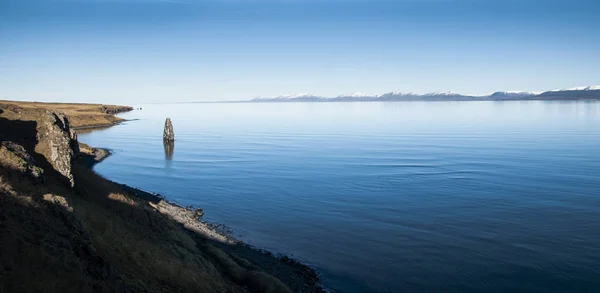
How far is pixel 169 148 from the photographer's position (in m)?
116

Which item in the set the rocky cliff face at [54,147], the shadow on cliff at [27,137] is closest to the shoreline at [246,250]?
the rocky cliff face at [54,147]

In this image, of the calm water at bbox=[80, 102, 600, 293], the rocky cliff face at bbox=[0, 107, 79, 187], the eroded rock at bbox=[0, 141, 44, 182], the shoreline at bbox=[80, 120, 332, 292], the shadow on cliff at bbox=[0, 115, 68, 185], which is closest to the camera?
the eroded rock at bbox=[0, 141, 44, 182]

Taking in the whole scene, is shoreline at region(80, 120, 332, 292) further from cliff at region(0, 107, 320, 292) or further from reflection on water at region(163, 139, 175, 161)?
reflection on water at region(163, 139, 175, 161)

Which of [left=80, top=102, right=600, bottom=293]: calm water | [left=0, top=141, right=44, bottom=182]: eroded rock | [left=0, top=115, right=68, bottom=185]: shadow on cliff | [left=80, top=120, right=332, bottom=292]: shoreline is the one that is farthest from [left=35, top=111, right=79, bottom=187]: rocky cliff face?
[left=80, top=102, right=600, bottom=293]: calm water

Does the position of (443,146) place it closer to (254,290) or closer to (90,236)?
(254,290)

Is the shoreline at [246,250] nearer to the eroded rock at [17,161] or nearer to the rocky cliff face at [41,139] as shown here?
the rocky cliff face at [41,139]

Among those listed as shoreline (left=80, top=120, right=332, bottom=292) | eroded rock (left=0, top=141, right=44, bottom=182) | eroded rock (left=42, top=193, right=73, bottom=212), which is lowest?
shoreline (left=80, top=120, right=332, bottom=292)

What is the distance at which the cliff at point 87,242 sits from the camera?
13789 mm

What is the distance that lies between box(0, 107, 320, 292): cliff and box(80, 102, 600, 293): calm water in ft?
21.3

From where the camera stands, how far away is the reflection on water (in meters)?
98.8

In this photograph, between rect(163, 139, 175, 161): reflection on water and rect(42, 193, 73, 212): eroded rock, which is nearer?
rect(42, 193, 73, 212): eroded rock

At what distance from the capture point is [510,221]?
43.7 metres

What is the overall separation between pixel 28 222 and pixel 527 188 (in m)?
60.6

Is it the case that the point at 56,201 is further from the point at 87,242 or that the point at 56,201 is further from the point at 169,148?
the point at 169,148
